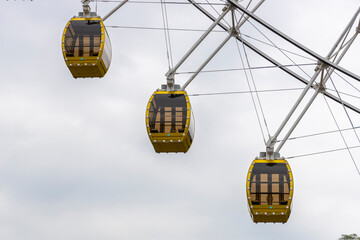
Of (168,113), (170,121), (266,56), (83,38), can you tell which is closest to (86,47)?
(83,38)

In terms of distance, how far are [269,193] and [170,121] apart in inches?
177

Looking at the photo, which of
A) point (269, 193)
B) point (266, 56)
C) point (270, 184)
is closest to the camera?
point (269, 193)

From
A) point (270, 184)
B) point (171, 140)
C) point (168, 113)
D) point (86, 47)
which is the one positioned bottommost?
point (270, 184)

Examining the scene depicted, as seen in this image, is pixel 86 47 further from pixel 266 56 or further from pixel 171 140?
pixel 266 56

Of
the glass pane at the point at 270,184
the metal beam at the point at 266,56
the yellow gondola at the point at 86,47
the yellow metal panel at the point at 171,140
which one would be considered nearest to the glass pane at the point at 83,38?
the yellow gondola at the point at 86,47

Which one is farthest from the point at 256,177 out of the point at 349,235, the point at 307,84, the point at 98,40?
the point at 349,235

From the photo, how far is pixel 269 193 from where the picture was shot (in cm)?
Result: 4162

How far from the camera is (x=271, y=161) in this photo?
1666 inches

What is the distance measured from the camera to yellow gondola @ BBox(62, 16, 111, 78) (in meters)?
44.1

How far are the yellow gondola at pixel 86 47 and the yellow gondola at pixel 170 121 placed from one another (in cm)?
238

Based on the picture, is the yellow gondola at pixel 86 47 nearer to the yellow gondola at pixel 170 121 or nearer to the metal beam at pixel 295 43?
the yellow gondola at pixel 170 121

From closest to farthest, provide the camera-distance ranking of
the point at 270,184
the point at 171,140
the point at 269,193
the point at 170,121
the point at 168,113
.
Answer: the point at 269,193 → the point at 270,184 → the point at 171,140 → the point at 170,121 → the point at 168,113

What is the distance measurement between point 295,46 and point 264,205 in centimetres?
552

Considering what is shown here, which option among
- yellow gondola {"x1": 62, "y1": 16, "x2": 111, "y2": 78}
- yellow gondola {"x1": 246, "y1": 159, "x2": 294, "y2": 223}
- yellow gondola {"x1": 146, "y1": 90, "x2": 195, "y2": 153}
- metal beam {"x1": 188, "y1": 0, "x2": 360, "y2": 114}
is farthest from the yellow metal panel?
metal beam {"x1": 188, "y1": 0, "x2": 360, "y2": 114}
